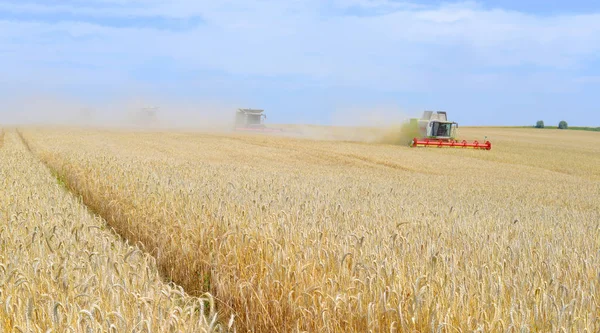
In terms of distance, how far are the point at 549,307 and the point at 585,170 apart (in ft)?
95.2

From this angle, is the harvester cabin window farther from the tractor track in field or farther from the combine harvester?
the tractor track in field

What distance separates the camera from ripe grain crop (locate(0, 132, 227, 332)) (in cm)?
360

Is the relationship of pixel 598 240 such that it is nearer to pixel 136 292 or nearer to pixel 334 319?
pixel 334 319

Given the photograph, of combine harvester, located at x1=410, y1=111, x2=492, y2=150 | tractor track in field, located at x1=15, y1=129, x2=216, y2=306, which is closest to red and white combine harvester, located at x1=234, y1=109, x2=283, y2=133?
combine harvester, located at x1=410, y1=111, x2=492, y2=150

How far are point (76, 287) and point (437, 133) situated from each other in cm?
3877

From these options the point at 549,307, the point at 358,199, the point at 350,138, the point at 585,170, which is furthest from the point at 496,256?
the point at 350,138

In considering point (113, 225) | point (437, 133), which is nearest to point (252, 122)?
point (437, 133)

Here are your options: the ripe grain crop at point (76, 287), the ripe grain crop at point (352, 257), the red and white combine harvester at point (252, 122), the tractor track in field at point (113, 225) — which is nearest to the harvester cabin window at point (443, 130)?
the red and white combine harvester at point (252, 122)

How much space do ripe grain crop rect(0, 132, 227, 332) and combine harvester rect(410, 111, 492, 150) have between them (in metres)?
34.3

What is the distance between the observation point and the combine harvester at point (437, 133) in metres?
39.6

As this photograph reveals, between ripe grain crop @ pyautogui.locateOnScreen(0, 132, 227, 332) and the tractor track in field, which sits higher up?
ripe grain crop @ pyautogui.locateOnScreen(0, 132, 227, 332)

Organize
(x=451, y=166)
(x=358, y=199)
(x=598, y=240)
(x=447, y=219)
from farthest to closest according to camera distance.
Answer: (x=451, y=166)
(x=358, y=199)
(x=447, y=219)
(x=598, y=240)

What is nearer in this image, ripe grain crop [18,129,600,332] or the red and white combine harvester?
ripe grain crop [18,129,600,332]

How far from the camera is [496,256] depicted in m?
5.99
